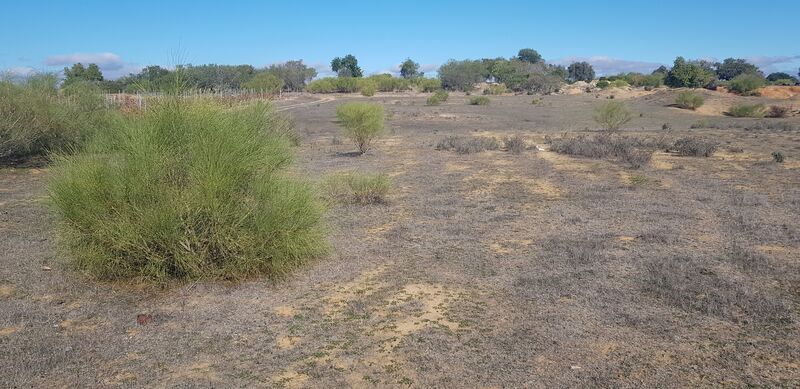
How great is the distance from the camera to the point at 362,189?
12031 millimetres

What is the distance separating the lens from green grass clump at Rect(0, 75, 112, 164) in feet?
50.0

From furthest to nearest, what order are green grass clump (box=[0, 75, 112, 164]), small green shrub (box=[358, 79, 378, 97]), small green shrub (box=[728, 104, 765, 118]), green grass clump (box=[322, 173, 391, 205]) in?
1. small green shrub (box=[358, 79, 378, 97])
2. small green shrub (box=[728, 104, 765, 118])
3. green grass clump (box=[0, 75, 112, 164])
4. green grass clump (box=[322, 173, 391, 205])

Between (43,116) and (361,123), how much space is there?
379 inches

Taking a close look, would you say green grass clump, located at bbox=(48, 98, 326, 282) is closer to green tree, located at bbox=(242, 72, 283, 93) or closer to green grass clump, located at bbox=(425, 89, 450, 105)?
green tree, located at bbox=(242, 72, 283, 93)

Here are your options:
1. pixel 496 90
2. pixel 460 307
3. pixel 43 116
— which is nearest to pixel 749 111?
pixel 43 116

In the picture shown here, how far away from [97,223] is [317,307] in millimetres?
2680

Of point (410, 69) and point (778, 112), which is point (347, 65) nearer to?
point (410, 69)

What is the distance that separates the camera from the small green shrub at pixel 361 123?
20.9 m

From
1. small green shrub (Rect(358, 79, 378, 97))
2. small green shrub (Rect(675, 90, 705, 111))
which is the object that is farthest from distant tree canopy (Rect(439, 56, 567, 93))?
small green shrub (Rect(675, 90, 705, 111))

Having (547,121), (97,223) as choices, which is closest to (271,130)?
(97,223)

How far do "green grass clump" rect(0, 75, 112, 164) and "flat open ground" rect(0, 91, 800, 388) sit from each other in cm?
422

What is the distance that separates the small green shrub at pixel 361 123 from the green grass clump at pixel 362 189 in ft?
28.7

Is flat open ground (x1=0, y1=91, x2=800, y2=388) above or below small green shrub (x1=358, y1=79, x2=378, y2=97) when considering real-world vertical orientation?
below

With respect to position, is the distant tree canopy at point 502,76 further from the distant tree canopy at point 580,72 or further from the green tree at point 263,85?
the green tree at point 263,85
